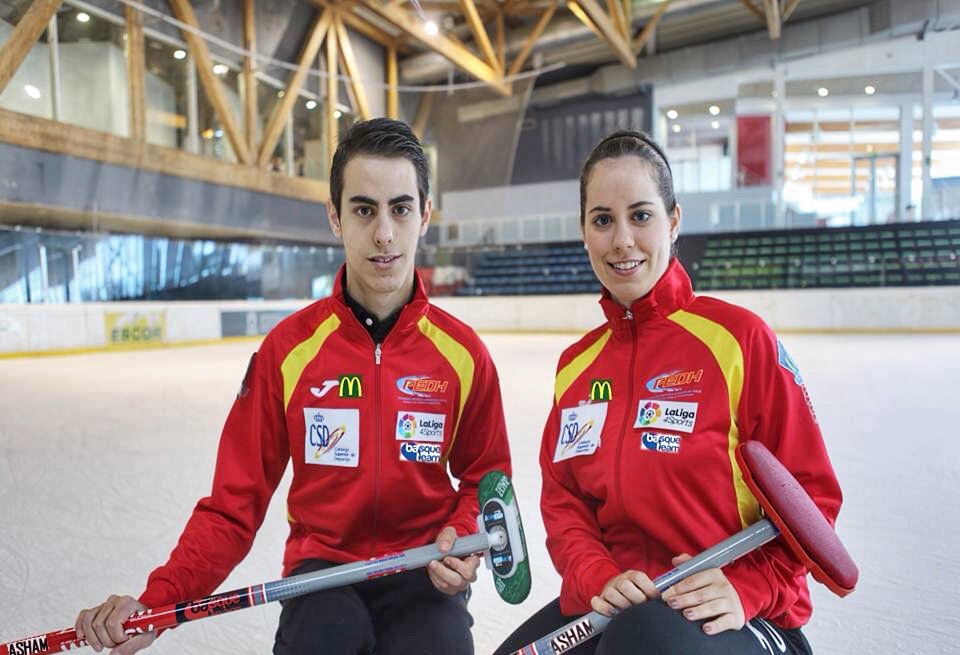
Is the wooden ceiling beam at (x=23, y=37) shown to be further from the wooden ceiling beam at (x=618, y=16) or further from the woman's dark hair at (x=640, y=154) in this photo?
the wooden ceiling beam at (x=618, y=16)

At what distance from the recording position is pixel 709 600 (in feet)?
2.59

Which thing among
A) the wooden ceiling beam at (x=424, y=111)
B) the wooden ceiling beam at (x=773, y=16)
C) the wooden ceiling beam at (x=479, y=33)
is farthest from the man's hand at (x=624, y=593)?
the wooden ceiling beam at (x=773, y=16)

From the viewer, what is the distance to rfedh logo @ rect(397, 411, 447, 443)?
1.15m

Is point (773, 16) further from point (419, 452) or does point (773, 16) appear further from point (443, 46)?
point (419, 452)

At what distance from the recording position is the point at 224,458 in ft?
3.72

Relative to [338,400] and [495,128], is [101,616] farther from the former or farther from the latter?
[495,128]

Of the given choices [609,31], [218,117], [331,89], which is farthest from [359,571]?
[609,31]

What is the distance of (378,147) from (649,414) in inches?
24.2

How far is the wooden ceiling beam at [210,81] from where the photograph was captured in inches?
348

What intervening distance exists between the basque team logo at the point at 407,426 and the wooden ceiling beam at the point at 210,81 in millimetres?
8826

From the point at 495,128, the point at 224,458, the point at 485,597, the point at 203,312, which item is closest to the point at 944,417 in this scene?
the point at 485,597

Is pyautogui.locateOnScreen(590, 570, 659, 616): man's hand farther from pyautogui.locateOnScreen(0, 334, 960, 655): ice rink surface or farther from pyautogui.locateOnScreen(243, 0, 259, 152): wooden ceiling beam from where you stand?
pyautogui.locateOnScreen(243, 0, 259, 152): wooden ceiling beam

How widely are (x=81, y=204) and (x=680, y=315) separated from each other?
8.18 m

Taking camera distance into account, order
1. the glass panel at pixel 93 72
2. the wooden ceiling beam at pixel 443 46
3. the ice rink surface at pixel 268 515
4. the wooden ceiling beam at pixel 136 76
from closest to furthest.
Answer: the ice rink surface at pixel 268 515 → the glass panel at pixel 93 72 → the wooden ceiling beam at pixel 136 76 → the wooden ceiling beam at pixel 443 46
